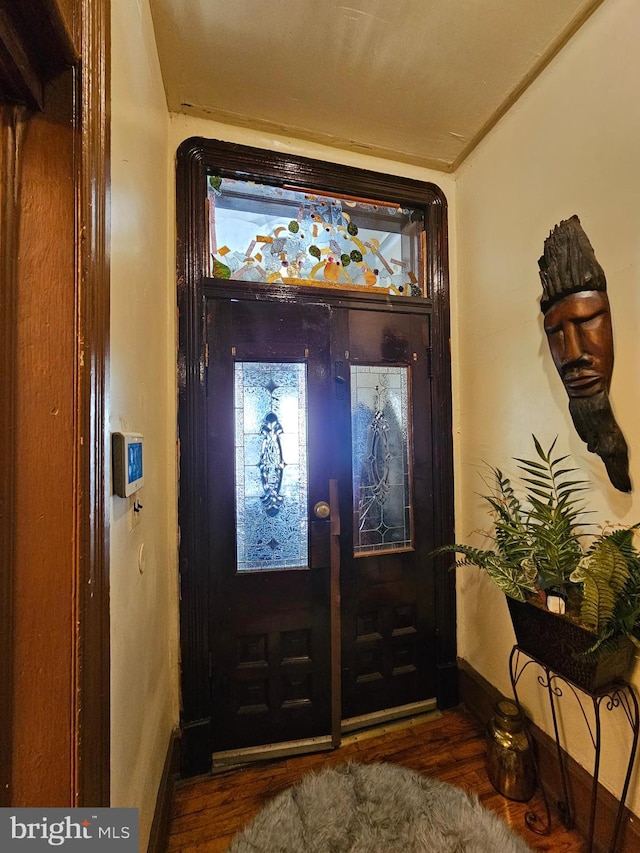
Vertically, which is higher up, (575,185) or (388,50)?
(388,50)

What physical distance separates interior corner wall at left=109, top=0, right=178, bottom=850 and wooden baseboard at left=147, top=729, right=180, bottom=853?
1.9 inches

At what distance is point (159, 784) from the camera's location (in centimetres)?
119

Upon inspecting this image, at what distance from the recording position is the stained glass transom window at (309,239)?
1.66 meters

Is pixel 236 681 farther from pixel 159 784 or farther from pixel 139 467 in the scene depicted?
pixel 139 467

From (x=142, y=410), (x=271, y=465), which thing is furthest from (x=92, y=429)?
(x=271, y=465)

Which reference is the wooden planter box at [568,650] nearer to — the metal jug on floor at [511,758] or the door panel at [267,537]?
the metal jug on floor at [511,758]

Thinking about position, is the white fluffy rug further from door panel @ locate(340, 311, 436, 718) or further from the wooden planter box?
the wooden planter box

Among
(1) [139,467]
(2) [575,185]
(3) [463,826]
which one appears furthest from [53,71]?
(3) [463,826]

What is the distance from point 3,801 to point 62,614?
301 mm

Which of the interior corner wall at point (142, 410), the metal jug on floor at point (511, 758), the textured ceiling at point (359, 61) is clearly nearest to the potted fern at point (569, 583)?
the metal jug on floor at point (511, 758)

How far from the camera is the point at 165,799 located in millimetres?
1226

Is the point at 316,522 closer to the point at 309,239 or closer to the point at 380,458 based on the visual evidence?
the point at 380,458

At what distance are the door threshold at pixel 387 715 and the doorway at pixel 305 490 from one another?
0.02m

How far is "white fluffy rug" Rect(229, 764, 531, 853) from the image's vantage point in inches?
45.1
